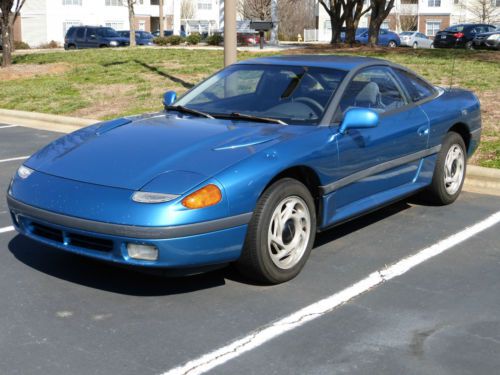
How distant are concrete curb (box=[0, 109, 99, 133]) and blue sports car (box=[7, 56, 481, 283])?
19.7 ft

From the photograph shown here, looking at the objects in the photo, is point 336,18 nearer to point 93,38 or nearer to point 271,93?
point 93,38

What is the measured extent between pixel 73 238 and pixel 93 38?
127 ft

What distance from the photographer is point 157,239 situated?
4.10 meters

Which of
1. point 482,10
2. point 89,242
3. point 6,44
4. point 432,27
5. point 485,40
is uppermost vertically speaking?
point 482,10

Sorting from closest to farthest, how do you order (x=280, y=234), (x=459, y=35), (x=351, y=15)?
(x=280, y=234) → (x=351, y=15) → (x=459, y=35)

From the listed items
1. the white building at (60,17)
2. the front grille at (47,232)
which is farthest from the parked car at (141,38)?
the front grille at (47,232)

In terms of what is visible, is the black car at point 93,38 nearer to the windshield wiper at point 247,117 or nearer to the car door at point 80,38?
the car door at point 80,38

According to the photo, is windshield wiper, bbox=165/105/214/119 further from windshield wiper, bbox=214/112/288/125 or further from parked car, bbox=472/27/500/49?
parked car, bbox=472/27/500/49

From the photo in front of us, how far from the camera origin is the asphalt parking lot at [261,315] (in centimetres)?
366

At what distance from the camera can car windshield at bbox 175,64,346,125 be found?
537 cm

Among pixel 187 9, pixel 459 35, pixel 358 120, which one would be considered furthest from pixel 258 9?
pixel 358 120

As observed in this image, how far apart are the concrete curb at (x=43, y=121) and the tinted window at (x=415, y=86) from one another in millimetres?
6274

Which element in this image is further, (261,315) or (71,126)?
(71,126)

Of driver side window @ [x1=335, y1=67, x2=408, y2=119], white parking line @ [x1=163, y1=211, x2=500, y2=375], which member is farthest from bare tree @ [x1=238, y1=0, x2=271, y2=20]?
white parking line @ [x1=163, y1=211, x2=500, y2=375]
